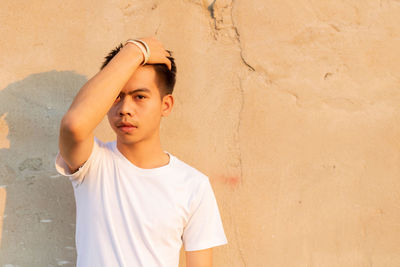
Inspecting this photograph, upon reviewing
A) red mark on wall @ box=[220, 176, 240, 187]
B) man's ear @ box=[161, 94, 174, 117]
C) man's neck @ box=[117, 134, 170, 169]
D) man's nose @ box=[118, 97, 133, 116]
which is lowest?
red mark on wall @ box=[220, 176, 240, 187]

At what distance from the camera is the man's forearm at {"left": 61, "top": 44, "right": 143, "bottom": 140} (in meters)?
1.49

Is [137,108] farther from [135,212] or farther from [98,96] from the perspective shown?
[135,212]

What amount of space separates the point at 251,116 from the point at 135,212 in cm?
80

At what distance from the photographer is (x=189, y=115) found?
219 centimetres

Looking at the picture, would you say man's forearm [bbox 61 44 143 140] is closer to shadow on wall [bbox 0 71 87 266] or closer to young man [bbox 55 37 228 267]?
young man [bbox 55 37 228 267]

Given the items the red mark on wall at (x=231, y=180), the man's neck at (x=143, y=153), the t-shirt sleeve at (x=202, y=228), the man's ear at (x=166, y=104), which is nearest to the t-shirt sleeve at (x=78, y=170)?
the man's neck at (x=143, y=153)

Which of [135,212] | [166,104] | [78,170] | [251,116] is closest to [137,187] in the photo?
[135,212]

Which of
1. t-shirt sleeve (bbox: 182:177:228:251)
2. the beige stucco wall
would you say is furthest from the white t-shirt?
the beige stucco wall

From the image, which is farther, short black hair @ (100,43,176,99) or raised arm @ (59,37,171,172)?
short black hair @ (100,43,176,99)

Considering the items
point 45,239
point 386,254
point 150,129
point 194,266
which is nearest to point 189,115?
point 150,129

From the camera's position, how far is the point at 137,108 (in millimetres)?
1716

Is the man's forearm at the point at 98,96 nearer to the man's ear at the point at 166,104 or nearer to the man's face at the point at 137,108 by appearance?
the man's face at the point at 137,108

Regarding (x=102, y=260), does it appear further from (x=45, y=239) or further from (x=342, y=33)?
(x=342, y=33)

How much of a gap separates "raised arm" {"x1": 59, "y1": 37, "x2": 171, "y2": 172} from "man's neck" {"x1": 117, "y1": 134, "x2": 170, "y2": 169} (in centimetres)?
20
